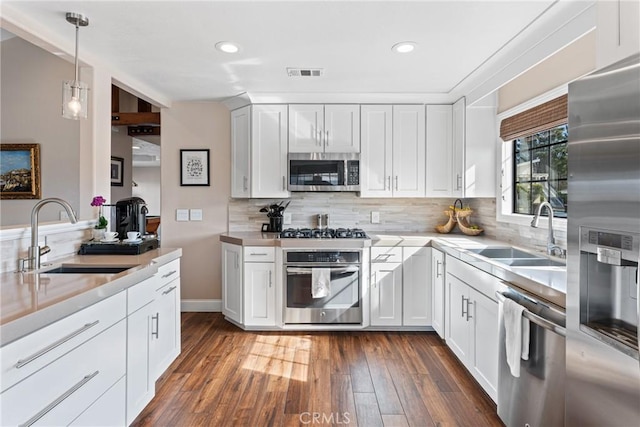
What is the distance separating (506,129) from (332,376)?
264cm

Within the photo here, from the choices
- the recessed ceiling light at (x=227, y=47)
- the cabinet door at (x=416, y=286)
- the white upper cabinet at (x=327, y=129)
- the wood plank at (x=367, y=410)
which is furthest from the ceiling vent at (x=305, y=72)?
the wood plank at (x=367, y=410)

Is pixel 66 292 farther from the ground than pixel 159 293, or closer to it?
farther from the ground

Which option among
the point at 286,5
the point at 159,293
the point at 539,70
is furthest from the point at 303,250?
the point at 539,70

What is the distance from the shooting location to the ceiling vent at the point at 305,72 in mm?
2886

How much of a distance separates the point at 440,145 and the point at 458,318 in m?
1.83

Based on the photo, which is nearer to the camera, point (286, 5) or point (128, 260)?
point (286, 5)

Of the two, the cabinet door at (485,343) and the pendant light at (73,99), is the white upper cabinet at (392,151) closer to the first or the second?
the cabinet door at (485,343)

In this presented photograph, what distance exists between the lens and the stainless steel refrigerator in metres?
1.06

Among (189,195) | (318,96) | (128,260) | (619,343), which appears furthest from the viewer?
(189,195)

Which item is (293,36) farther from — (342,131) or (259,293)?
(259,293)

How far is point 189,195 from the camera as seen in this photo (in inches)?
157

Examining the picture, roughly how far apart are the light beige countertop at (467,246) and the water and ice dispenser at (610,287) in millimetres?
281

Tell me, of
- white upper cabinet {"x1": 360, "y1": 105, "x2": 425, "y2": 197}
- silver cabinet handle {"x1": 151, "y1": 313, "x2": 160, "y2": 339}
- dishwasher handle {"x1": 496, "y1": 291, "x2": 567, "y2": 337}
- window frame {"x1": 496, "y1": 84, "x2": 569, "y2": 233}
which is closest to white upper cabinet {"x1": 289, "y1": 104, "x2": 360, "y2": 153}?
white upper cabinet {"x1": 360, "y1": 105, "x2": 425, "y2": 197}

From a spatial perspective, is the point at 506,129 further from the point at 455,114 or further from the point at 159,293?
the point at 159,293
